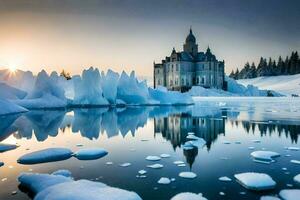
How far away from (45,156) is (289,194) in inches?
265

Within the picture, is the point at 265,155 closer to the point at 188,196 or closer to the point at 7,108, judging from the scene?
the point at 188,196

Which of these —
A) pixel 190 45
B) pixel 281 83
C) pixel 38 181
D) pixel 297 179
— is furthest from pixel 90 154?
pixel 281 83

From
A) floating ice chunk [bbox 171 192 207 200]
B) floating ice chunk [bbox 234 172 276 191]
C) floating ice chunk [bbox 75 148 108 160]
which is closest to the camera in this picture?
floating ice chunk [bbox 171 192 207 200]

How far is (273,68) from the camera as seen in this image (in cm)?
10531

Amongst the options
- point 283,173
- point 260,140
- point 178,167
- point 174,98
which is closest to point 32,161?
point 178,167

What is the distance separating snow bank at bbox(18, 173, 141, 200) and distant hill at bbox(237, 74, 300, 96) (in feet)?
246

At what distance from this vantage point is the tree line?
101 m

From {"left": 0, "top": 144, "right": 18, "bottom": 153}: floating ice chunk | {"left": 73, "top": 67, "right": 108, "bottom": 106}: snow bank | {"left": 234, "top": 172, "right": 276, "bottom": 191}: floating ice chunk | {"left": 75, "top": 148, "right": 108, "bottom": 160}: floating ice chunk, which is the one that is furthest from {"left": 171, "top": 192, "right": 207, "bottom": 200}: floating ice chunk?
{"left": 73, "top": 67, "right": 108, "bottom": 106}: snow bank

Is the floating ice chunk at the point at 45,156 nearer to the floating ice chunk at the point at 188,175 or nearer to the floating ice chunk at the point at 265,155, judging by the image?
the floating ice chunk at the point at 188,175

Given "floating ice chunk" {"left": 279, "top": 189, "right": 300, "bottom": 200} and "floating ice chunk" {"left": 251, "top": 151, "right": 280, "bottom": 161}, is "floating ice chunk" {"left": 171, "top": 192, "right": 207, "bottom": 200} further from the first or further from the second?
"floating ice chunk" {"left": 251, "top": 151, "right": 280, "bottom": 161}

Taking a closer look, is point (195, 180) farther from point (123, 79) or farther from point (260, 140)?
point (123, 79)

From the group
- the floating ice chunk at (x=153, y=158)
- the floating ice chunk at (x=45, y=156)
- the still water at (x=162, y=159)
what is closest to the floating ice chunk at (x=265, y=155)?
the still water at (x=162, y=159)

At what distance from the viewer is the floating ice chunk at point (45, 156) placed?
29.0ft

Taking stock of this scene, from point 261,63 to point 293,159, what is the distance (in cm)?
10616
